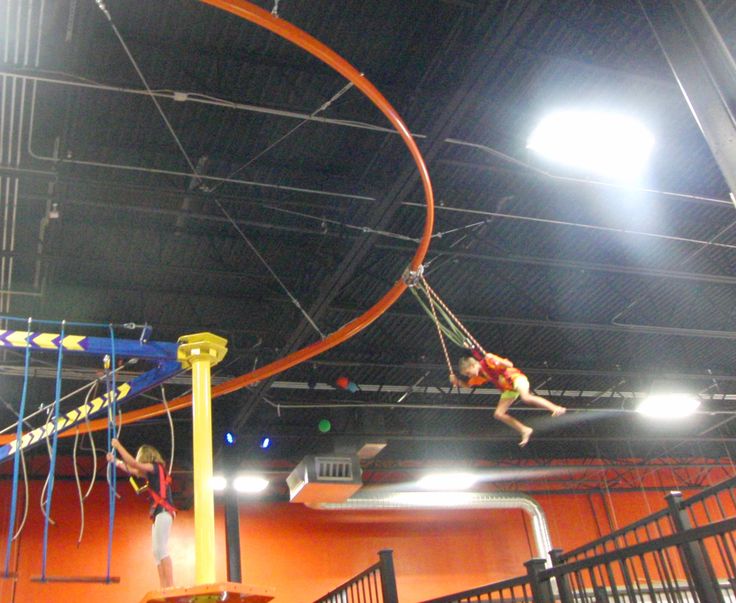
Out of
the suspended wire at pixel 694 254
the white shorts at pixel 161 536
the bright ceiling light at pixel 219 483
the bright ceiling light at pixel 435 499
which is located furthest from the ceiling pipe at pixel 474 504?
the white shorts at pixel 161 536

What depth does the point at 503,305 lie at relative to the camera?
1138 centimetres

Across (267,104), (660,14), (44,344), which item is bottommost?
(44,344)

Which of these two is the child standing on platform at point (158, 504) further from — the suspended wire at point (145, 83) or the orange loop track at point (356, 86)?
the suspended wire at point (145, 83)

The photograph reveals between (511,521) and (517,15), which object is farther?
(511,521)

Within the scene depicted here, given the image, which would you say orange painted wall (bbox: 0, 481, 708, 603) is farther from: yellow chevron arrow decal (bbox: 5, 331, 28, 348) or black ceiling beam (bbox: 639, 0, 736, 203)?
black ceiling beam (bbox: 639, 0, 736, 203)

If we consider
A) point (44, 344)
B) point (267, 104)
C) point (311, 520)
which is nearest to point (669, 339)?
point (311, 520)

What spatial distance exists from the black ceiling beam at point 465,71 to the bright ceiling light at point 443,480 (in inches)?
338

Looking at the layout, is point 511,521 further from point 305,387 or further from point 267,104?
point 267,104

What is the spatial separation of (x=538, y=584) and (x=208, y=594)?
433 centimetres

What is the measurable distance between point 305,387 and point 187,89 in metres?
7.26

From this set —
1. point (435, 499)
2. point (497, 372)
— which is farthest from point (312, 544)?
point (497, 372)

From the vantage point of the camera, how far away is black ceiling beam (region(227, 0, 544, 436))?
6.12m

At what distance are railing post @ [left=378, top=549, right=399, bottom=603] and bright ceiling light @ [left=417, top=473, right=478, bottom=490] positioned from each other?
24.6 feet

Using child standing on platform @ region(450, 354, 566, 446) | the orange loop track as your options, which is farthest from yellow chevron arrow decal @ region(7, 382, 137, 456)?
child standing on platform @ region(450, 354, 566, 446)
